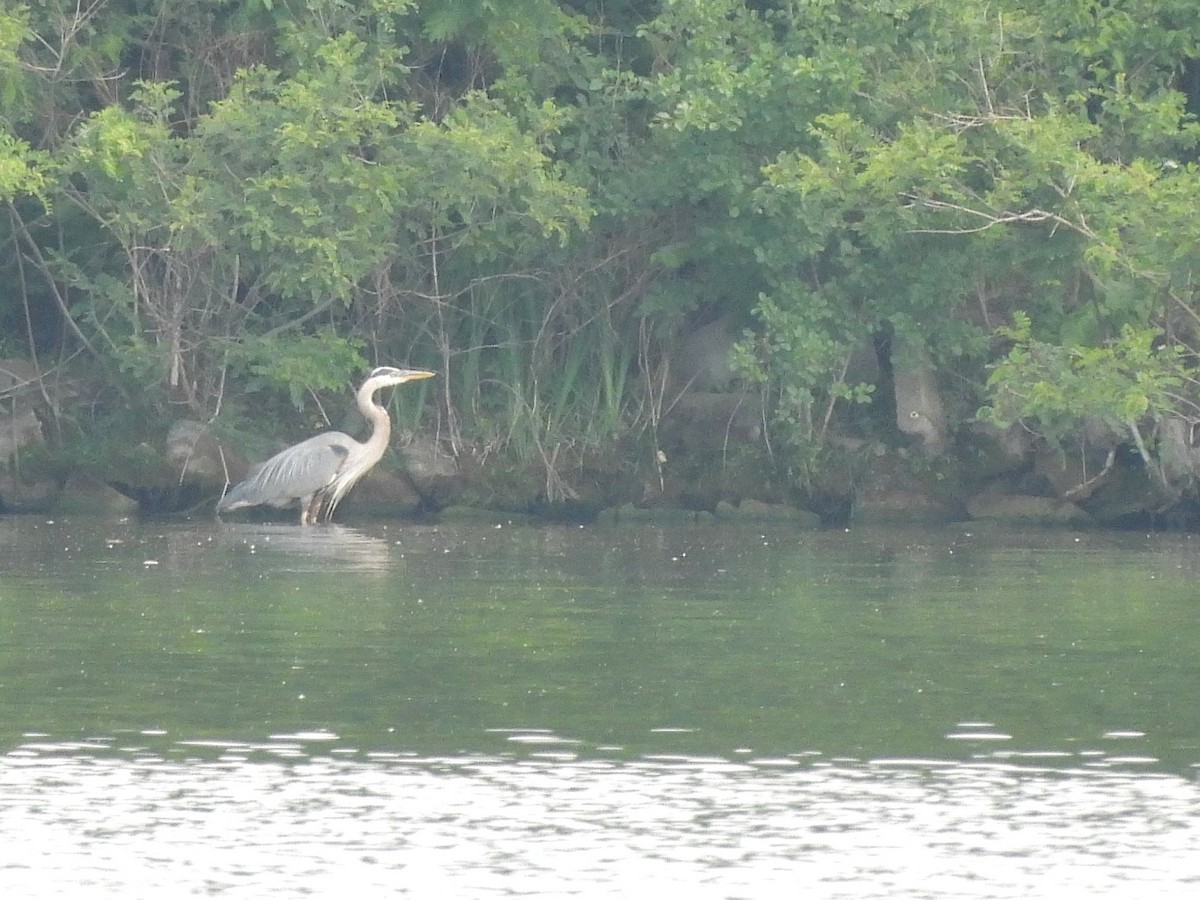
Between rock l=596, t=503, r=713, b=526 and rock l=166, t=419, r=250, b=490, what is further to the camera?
rock l=166, t=419, r=250, b=490

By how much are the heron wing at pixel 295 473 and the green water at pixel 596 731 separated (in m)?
5.52

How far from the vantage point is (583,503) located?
2380 centimetres

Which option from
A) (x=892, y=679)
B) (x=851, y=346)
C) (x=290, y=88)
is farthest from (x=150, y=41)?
(x=892, y=679)

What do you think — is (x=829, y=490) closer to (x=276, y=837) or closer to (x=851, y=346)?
(x=851, y=346)

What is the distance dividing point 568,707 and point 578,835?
2629 mm

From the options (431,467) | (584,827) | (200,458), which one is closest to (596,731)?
(584,827)

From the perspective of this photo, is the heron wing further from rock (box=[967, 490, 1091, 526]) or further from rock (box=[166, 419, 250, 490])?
rock (box=[967, 490, 1091, 526])

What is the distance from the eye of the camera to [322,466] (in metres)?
22.9

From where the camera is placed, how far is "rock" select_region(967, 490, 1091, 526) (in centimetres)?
2275

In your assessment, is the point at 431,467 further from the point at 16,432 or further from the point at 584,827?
the point at 584,827

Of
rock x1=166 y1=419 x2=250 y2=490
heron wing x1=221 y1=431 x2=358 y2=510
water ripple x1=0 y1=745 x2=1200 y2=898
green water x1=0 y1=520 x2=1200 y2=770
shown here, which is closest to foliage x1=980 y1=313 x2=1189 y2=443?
green water x1=0 y1=520 x2=1200 y2=770

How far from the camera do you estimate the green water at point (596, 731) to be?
24.3 ft

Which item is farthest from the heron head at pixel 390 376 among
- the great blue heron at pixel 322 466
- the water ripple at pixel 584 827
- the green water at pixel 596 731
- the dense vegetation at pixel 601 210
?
the water ripple at pixel 584 827

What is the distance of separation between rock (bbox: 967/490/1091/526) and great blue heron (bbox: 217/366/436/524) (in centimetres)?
498
